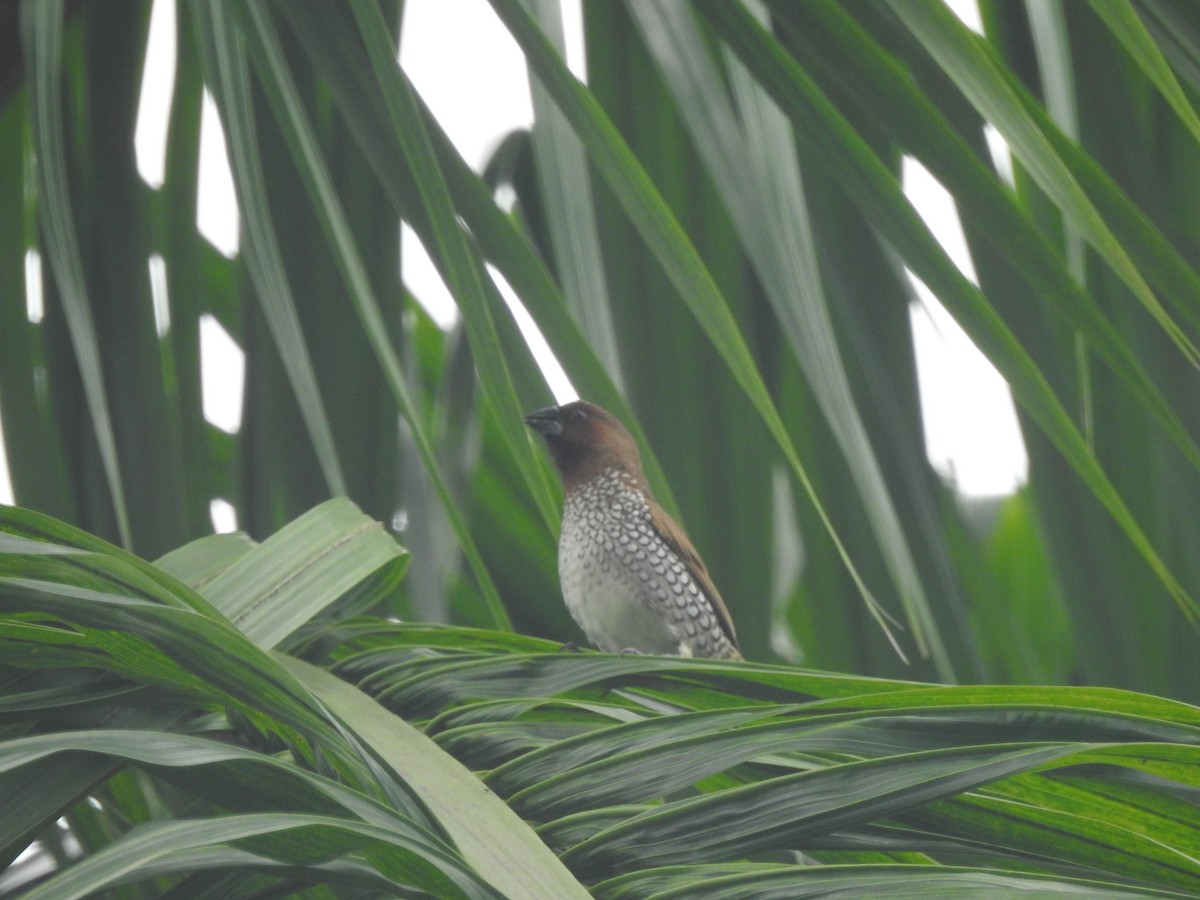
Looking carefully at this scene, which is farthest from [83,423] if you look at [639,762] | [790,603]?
[790,603]

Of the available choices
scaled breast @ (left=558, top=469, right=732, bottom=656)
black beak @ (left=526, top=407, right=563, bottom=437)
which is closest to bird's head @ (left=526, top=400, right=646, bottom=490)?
black beak @ (left=526, top=407, right=563, bottom=437)

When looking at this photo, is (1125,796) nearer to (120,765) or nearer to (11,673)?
(120,765)

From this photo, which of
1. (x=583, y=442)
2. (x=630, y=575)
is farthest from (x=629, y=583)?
(x=583, y=442)

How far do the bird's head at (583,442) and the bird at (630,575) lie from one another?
2 centimetres

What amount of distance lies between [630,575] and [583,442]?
2.23 ft

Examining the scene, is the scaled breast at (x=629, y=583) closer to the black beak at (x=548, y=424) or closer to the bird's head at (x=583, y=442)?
the bird's head at (x=583, y=442)

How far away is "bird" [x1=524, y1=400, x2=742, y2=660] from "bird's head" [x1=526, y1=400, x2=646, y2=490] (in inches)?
0.8

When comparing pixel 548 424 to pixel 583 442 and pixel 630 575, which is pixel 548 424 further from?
pixel 630 575

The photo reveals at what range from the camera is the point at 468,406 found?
263 centimetres

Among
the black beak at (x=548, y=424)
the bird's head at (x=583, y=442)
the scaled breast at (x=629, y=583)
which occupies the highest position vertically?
the black beak at (x=548, y=424)

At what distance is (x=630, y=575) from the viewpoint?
391cm

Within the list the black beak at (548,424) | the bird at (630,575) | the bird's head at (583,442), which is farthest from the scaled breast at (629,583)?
the black beak at (548,424)

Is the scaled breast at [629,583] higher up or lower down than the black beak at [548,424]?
lower down

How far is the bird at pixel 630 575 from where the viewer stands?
3.78 meters
